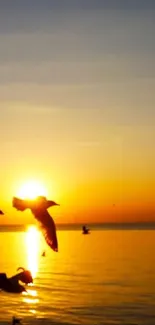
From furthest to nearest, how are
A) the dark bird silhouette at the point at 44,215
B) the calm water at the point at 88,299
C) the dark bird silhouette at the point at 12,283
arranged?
the calm water at the point at 88,299 → the dark bird silhouette at the point at 12,283 → the dark bird silhouette at the point at 44,215

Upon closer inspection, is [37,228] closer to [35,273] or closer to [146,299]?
[146,299]

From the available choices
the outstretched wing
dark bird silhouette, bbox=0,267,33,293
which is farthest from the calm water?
the outstretched wing

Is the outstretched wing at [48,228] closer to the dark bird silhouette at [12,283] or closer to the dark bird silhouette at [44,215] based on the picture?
the dark bird silhouette at [44,215]

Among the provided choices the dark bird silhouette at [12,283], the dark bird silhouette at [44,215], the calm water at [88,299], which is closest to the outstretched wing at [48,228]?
the dark bird silhouette at [44,215]

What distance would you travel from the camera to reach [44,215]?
818 cm

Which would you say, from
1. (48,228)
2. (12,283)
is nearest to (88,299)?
(12,283)

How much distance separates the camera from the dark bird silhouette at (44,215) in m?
7.89

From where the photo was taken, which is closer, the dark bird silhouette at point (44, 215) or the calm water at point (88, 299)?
the dark bird silhouette at point (44, 215)

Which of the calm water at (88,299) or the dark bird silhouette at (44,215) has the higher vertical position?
the calm water at (88,299)

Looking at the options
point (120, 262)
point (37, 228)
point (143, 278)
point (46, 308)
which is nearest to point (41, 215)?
point (37, 228)

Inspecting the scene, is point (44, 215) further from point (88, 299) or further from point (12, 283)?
point (88, 299)

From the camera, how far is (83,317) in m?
41.3

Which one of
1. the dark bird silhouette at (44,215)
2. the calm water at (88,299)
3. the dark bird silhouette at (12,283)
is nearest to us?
the dark bird silhouette at (44,215)

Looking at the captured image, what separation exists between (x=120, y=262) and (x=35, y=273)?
683 inches
